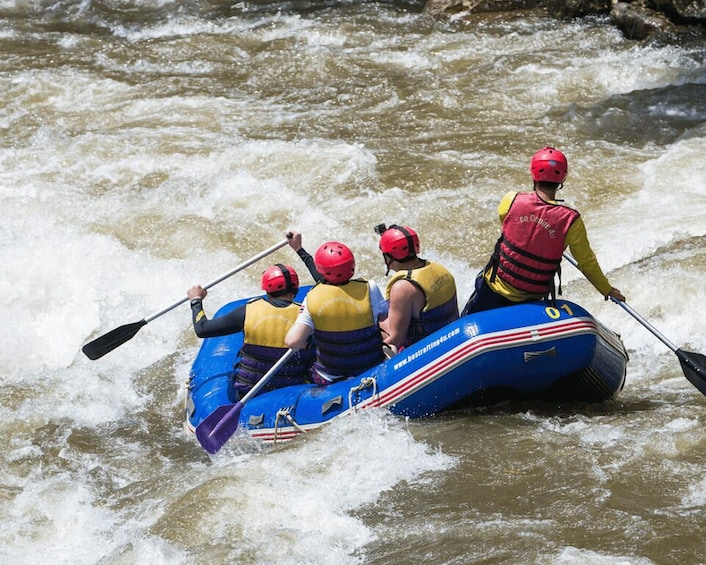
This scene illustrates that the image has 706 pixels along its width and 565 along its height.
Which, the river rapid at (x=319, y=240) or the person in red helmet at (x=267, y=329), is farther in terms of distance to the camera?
the person in red helmet at (x=267, y=329)

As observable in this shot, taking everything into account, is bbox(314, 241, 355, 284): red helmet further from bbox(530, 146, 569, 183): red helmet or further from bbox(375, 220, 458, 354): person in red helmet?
bbox(530, 146, 569, 183): red helmet

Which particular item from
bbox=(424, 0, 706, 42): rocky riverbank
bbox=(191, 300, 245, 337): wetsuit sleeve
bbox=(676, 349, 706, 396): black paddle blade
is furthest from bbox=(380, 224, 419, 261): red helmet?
bbox=(424, 0, 706, 42): rocky riverbank

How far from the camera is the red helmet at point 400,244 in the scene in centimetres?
554

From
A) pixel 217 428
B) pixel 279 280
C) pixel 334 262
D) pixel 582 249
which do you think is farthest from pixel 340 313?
pixel 582 249

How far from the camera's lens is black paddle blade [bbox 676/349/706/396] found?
5.31 meters

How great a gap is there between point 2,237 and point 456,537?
596cm

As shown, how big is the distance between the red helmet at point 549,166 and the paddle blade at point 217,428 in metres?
2.14

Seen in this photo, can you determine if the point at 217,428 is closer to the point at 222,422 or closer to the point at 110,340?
the point at 222,422

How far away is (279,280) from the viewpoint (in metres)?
5.96

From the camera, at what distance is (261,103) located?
11.3 m

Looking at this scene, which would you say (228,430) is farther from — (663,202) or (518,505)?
(663,202)

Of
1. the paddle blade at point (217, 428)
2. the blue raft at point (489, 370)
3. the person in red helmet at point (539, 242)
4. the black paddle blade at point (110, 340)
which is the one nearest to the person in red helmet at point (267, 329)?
the paddle blade at point (217, 428)

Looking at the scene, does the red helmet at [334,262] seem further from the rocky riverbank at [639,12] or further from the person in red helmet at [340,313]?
the rocky riverbank at [639,12]

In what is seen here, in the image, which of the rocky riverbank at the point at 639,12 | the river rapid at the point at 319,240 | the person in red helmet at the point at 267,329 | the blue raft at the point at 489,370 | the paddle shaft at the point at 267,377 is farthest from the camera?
the rocky riverbank at the point at 639,12
